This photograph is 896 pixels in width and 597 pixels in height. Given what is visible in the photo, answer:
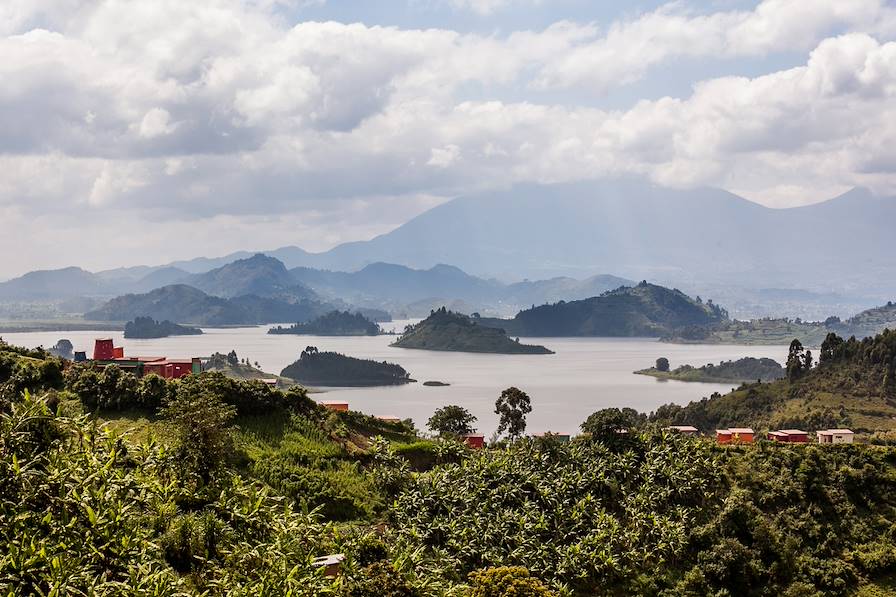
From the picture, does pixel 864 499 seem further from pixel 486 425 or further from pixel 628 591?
pixel 486 425

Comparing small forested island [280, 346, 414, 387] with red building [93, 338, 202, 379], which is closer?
red building [93, 338, 202, 379]

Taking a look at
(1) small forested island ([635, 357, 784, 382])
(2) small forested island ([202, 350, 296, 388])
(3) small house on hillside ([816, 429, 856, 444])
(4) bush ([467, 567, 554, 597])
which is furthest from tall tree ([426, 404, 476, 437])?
(1) small forested island ([635, 357, 784, 382])

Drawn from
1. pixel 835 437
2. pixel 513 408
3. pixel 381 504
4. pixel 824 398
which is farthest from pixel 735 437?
pixel 824 398

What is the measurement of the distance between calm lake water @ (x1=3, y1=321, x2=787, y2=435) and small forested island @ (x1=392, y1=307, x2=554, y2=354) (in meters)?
4.71

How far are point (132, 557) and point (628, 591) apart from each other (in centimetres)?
1463

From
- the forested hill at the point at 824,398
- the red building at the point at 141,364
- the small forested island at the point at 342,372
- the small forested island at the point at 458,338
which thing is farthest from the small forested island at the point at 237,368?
the small forested island at the point at 458,338

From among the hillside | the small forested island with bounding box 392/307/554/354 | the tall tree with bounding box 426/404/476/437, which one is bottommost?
the tall tree with bounding box 426/404/476/437

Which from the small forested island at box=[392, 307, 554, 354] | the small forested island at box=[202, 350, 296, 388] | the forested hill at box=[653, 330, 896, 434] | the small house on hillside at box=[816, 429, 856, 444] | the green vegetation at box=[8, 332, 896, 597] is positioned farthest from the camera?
the small forested island at box=[392, 307, 554, 354]

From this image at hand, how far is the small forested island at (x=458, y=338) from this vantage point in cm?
16488

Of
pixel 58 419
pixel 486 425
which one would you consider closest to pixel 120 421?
pixel 58 419

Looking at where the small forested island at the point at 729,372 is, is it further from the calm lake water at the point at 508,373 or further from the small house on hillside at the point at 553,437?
the small house on hillside at the point at 553,437

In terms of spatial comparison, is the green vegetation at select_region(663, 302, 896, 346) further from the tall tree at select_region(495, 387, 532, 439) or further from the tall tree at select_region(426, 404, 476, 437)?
the tall tree at select_region(426, 404, 476, 437)

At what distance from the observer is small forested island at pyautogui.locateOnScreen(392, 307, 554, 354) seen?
165 m

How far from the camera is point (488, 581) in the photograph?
18.0 m
